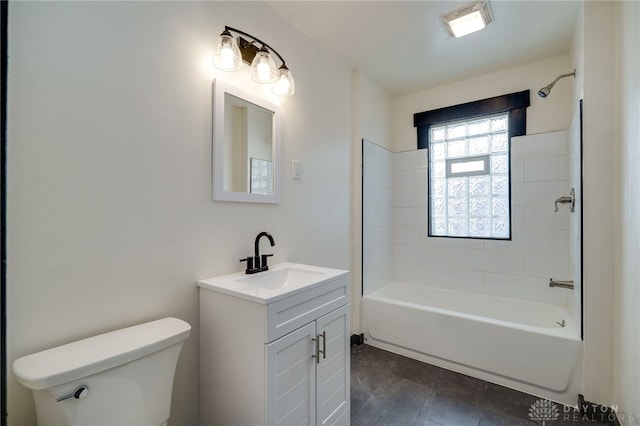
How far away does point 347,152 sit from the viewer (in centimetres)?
246

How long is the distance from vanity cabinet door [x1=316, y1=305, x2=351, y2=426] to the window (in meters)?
1.84

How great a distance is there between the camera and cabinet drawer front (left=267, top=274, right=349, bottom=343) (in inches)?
44.4

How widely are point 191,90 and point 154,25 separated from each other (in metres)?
0.28

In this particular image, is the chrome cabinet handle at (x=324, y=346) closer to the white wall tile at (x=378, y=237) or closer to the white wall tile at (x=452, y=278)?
the white wall tile at (x=378, y=237)

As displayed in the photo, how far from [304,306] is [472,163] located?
2.32 metres

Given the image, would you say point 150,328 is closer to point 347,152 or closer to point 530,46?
point 347,152

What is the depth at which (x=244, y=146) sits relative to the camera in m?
1.61

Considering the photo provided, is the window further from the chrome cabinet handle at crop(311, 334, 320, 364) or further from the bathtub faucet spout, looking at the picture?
the chrome cabinet handle at crop(311, 334, 320, 364)

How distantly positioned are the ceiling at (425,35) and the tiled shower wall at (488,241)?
28.0 inches

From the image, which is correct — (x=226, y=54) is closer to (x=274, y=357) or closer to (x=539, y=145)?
(x=274, y=357)

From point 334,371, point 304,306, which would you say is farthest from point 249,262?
point 334,371

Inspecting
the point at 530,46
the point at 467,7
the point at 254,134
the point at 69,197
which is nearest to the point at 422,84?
the point at 530,46

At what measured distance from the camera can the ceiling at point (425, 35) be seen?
1.78m

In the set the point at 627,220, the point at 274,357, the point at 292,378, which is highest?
the point at 627,220
